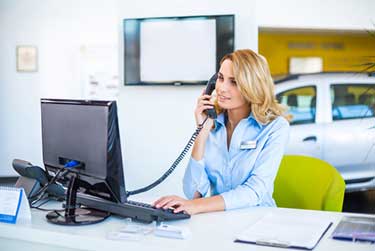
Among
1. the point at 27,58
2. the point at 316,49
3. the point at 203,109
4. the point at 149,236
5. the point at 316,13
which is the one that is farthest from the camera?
the point at 316,49

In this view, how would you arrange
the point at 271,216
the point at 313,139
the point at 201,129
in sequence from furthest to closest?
the point at 313,139
the point at 201,129
the point at 271,216

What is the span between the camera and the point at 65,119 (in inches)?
69.8

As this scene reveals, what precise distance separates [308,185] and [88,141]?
1091 millimetres

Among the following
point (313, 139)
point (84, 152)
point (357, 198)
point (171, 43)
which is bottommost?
point (357, 198)

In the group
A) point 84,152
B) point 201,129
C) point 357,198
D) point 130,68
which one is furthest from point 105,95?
point 84,152

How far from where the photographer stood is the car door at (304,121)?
5051mm

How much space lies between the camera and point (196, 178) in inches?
85.9

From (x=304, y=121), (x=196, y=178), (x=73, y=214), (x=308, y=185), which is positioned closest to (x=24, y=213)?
(x=73, y=214)

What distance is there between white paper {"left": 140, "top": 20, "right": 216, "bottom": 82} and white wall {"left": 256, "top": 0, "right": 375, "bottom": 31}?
1646 mm

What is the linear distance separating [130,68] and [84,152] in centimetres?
235

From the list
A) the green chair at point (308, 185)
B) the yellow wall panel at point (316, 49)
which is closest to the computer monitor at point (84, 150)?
the green chair at point (308, 185)

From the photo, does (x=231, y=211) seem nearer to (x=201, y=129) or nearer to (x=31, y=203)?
(x=201, y=129)

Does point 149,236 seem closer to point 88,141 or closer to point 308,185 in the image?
point 88,141

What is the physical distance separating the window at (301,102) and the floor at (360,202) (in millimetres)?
934
